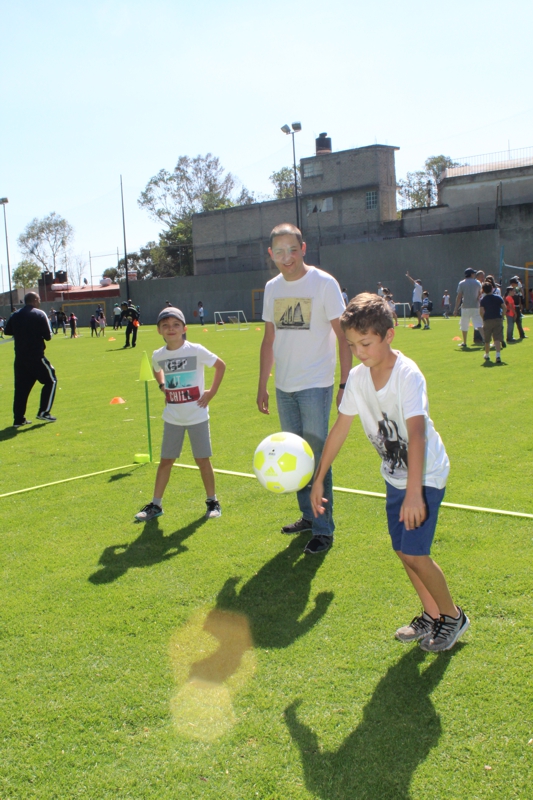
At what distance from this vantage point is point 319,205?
56.2 metres

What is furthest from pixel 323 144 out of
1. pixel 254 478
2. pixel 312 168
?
pixel 254 478

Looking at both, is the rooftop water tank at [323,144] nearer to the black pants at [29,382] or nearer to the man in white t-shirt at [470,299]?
the man in white t-shirt at [470,299]

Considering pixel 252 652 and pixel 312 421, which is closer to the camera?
pixel 252 652

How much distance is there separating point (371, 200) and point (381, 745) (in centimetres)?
5488

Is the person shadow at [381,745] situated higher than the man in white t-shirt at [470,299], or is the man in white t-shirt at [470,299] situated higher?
the man in white t-shirt at [470,299]

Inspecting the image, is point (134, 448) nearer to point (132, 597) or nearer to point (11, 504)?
point (11, 504)

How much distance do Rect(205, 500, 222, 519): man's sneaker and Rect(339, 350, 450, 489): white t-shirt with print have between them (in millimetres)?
2347

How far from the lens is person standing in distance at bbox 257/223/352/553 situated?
442 cm

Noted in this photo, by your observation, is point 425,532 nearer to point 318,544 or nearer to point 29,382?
point 318,544

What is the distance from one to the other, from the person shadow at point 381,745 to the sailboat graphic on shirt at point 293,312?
2.43 metres

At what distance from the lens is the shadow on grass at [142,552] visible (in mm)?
4328

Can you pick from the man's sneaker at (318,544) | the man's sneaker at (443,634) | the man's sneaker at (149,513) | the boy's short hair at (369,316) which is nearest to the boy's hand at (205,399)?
the man's sneaker at (149,513)

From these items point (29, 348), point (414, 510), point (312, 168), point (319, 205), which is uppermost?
point (312, 168)

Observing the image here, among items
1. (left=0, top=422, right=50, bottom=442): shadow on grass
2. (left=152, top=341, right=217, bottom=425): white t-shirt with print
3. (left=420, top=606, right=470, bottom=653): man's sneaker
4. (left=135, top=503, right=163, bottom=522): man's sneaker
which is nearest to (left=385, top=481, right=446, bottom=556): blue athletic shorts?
(left=420, top=606, right=470, bottom=653): man's sneaker
